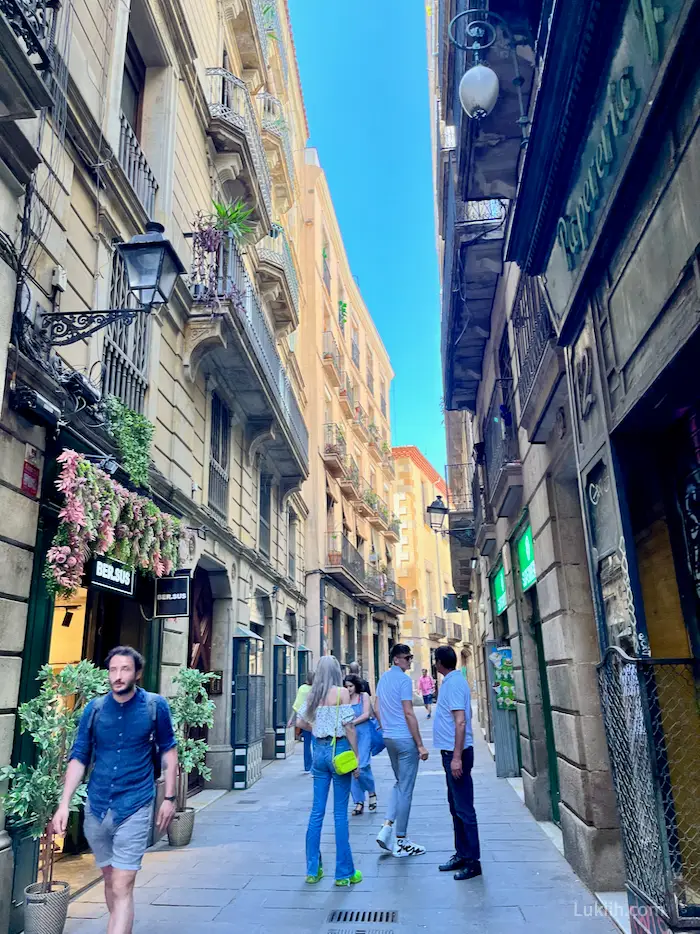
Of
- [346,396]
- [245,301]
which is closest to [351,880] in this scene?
[245,301]

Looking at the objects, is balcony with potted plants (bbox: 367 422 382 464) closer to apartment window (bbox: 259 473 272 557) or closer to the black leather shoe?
apartment window (bbox: 259 473 272 557)

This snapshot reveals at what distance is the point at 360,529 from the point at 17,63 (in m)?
28.1

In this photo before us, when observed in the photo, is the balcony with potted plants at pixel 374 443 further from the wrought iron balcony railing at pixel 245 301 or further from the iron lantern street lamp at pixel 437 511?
the wrought iron balcony railing at pixel 245 301

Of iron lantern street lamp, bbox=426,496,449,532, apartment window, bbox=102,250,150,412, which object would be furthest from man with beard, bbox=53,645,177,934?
iron lantern street lamp, bbox=426,496,449,532

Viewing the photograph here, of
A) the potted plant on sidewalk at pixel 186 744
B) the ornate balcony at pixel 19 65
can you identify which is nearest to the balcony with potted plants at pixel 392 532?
the potted plant on sidewalk at pixel 186 744

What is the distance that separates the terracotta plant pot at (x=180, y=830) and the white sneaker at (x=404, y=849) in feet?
7.49

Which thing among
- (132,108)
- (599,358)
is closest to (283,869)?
(599,358)

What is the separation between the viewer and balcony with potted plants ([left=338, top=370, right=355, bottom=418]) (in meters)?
29.4

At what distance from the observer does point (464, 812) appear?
18.7 feet

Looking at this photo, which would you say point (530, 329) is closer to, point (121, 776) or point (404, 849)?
point (404, 849)

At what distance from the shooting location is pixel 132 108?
31.6 feet

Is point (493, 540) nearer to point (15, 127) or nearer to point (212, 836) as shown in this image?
point (212, 836)

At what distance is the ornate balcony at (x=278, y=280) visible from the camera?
1591 centimetres

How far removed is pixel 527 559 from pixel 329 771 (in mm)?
3920
